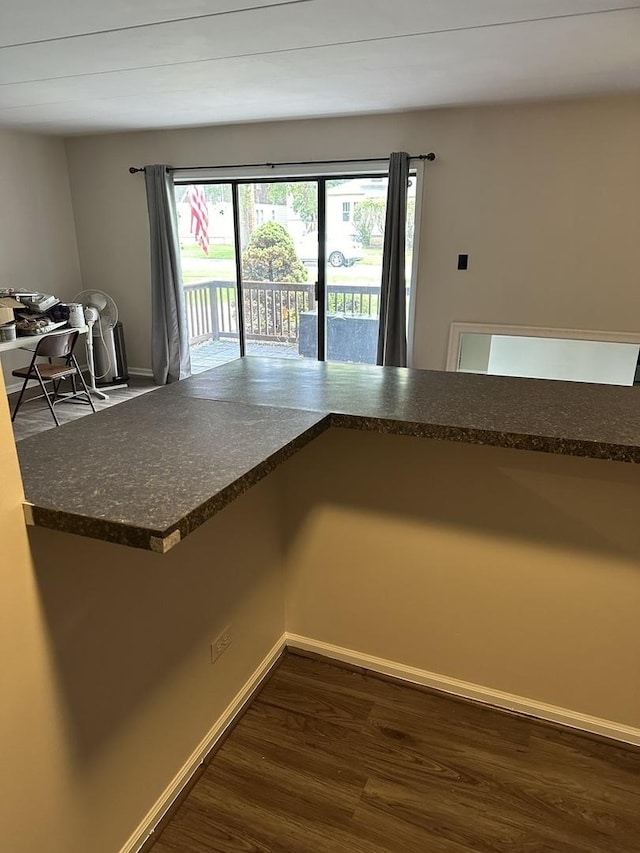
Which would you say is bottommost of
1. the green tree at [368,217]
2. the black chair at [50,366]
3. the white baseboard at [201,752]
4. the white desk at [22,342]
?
the white baseboard at [201,752]

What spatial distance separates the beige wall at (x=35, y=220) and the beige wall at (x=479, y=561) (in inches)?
184

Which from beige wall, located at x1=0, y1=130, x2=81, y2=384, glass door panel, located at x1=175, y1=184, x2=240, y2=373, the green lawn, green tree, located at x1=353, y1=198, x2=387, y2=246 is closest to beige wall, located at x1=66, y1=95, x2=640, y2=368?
green tree, located at x1=353, y1=198, x2=387, y2=246

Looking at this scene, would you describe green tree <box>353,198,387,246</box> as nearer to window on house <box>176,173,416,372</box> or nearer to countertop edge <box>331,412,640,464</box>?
window on house <box>176,173,416,372</box>

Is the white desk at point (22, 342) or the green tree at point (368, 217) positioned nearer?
the white desk at point (22, 342)

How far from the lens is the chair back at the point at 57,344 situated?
4.06 metres

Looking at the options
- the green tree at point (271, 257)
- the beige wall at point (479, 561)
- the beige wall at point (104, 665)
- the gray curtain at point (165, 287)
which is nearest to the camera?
the beige wall at point (104, 665)

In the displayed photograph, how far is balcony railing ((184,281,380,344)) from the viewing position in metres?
4.90

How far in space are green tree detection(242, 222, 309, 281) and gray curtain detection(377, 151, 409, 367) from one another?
889 millimetres

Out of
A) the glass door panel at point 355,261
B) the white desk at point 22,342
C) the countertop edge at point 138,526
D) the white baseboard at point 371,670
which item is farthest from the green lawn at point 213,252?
the countertop edge at point 138,526

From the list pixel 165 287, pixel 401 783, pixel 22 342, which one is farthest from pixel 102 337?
pixel 401 783

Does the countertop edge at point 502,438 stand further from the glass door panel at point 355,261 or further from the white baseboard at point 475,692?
the glass door panel at point 355,261

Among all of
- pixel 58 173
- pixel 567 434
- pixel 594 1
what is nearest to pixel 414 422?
pixel 567 434

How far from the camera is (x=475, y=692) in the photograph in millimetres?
1821

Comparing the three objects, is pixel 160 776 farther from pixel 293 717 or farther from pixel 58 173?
pixel 58 173
